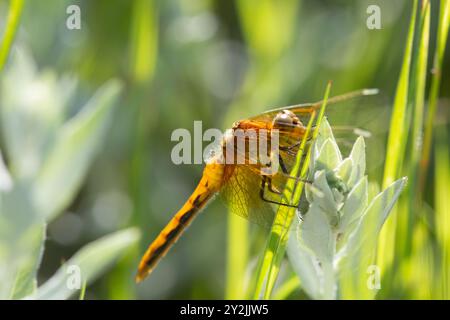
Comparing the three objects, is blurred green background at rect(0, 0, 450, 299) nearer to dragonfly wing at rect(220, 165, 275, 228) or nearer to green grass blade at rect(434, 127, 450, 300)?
green grass blade at rect(434, 127, 450, 300)

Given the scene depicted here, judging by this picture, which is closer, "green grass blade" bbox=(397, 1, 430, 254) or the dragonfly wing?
"green grass blade" bbox=(397, 1, 430, 254)

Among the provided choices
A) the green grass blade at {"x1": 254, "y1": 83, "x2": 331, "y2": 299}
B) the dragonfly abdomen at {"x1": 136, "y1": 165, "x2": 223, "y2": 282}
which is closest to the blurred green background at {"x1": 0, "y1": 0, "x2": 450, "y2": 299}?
the dragonfly abdomen at {"x1": 136, "y1": 165, "x2": 223, "y2": 282}

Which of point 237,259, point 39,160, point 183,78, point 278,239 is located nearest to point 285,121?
point 278,239

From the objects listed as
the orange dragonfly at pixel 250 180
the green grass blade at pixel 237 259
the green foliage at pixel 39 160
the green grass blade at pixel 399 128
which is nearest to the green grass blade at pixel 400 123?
the green grass blade at pixel 399 128

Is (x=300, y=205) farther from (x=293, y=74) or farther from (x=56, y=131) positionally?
(x=293, y=74)

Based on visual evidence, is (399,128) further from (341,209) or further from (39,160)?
(39,160)

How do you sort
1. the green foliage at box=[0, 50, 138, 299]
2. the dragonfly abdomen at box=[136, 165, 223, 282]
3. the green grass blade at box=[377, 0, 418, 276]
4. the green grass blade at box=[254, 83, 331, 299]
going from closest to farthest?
the green grass blade at box=[254, 83, 331, 299], the green grass blade at box=[377, 0, 418, 276], the dragonfly abdomen at box=[136, 165, 223, 282], the green foliage at box=[0, 50, 138, 299]

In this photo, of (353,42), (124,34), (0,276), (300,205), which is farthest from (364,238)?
(124,34)
